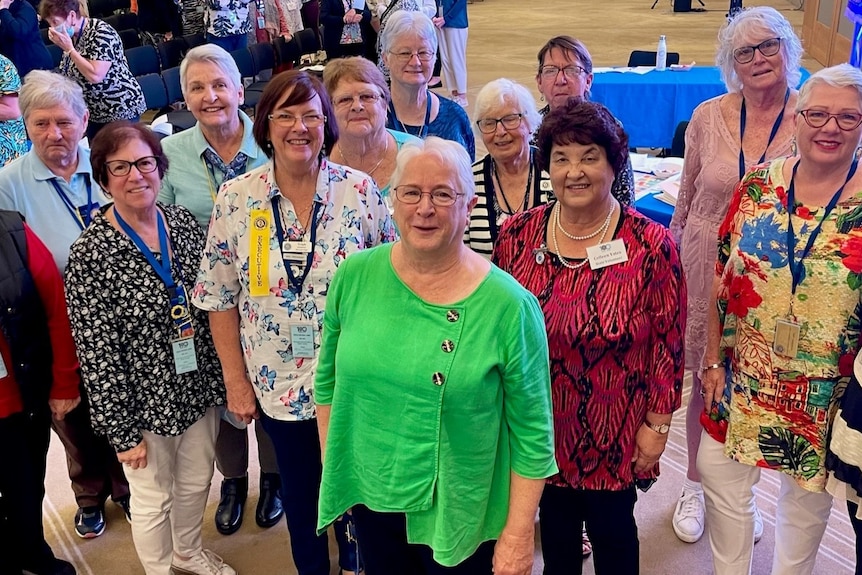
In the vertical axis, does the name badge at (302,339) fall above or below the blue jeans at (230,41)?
below

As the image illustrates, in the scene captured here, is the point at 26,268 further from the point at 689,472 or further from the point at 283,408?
the point at 689,472

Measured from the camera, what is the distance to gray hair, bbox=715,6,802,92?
8.54ft

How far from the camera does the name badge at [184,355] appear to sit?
240cm

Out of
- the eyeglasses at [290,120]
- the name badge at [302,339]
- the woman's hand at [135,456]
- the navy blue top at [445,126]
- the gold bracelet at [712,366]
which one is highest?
the eyeglasses at [290,120]

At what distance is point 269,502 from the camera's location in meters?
3.19

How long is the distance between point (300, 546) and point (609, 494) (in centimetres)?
103

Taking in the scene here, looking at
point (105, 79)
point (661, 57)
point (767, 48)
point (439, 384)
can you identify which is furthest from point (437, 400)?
point (661, 57)

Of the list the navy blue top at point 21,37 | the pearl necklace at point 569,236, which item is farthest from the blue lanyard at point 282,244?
the navy blue top at point 21,37

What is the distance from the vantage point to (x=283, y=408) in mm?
2320

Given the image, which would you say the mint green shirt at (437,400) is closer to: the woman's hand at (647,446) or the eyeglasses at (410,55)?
the woman's hand at (647,446)

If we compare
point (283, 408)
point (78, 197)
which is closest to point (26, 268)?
point (78, 197)

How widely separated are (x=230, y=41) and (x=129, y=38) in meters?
1.55

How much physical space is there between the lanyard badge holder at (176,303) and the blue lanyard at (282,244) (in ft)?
1.33

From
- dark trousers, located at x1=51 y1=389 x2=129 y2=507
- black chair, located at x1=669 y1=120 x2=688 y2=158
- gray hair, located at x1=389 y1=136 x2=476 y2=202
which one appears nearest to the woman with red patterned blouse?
gray hair, located at x1=389 y1=136 x2=476 y2=202
